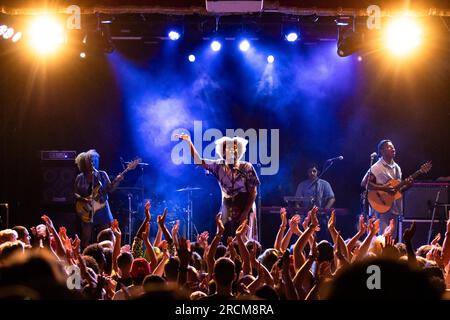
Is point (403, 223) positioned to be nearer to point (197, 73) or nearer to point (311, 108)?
point (311, 108)

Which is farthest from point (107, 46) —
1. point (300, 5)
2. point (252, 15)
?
point (300, 5)

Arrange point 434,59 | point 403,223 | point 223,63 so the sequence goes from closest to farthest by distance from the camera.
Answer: point 403,223
point 434,59
point 223,63

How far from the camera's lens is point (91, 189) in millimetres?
10297

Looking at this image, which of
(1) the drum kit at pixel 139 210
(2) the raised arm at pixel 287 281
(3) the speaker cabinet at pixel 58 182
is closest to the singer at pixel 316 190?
(1) the drum kit at pixel 139 210

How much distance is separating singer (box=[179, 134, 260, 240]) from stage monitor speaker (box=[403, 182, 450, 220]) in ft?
10.5

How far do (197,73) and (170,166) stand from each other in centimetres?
209

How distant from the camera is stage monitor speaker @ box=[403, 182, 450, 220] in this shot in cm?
1011

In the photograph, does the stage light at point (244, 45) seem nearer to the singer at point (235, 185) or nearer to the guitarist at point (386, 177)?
the guitarist at point (386, 177)

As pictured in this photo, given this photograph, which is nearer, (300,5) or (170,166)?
(300,5)

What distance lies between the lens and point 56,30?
10.3 metres

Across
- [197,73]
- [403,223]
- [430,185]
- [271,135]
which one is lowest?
[403,223]

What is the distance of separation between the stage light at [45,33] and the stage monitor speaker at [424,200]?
6.40 metres

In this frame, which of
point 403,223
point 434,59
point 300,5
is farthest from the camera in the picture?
point 434,59

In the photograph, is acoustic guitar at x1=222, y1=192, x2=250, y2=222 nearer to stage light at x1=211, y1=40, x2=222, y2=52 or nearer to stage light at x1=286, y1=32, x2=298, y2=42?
stage light at x1=286, y1=32, x2=298, y2=42
